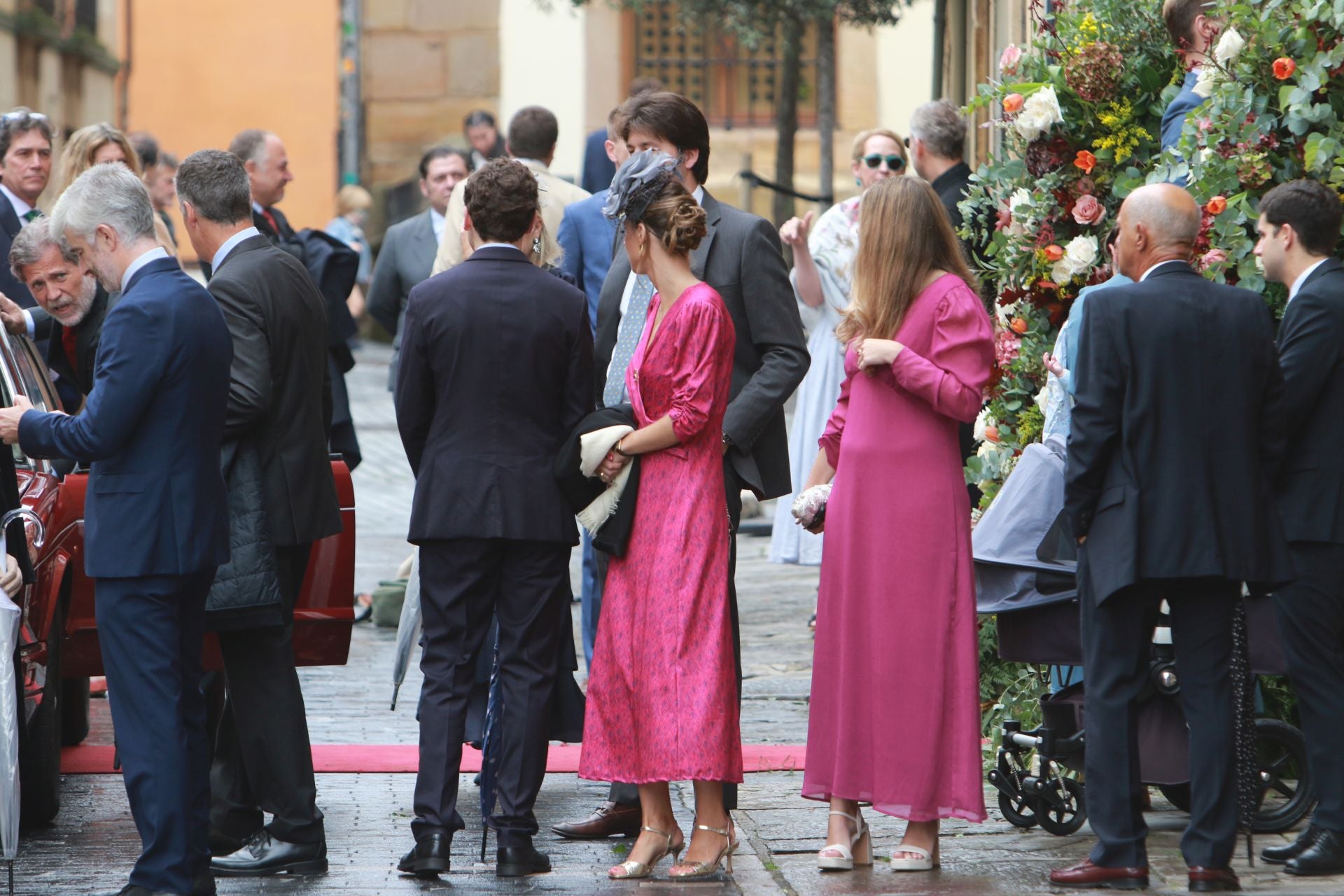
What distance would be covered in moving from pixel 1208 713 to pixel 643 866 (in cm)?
162

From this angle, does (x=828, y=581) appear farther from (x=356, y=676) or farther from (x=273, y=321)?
(x=356, y=676)

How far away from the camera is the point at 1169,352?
218 inches

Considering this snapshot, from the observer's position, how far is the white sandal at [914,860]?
232 inches

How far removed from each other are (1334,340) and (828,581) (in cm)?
157

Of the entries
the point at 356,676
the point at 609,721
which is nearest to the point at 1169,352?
the point at 609,721

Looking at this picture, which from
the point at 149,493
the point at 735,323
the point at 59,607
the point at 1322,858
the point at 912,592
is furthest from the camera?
the point at 59,607

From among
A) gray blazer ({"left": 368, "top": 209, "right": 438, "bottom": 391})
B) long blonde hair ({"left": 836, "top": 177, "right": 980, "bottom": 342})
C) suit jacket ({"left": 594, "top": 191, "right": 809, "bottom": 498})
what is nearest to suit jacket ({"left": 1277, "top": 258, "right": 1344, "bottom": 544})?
long blonde hair ({"left": 836, "top": 177, "right": 980, "bottom": 342})

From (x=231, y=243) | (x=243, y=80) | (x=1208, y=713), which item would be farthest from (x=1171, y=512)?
(x=243, y=80)

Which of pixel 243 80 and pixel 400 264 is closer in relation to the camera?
pixel 400 264

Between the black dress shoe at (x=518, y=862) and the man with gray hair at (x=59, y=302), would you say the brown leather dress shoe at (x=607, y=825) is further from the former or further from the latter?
the man with gray hair at (x=59, y=302)

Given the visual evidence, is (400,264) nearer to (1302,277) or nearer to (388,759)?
(388,759)

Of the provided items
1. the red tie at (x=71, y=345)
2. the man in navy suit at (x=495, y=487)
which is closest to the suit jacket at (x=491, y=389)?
A: the man in navy suit at (x=495, y=487)

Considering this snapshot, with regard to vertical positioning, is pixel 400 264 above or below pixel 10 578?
above

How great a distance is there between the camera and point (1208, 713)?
562 centimetres
